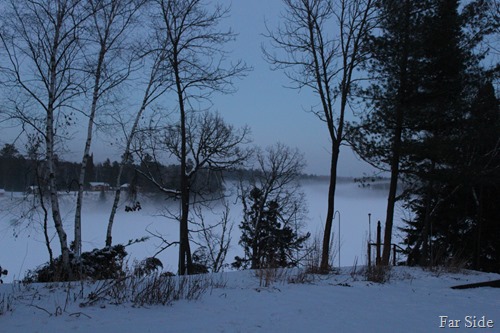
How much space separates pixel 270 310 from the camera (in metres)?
5.11

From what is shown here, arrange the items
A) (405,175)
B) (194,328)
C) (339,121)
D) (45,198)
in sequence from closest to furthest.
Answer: (194,328), (339,121), (45,198), (405,175)

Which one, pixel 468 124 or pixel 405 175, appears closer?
pixel 468 124

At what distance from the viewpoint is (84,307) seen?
15.2 feet

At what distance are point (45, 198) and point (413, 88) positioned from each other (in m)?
12.0

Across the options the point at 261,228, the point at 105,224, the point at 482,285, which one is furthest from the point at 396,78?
the point at 105,224

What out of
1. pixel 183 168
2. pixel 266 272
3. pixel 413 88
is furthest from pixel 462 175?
pixel 183 168

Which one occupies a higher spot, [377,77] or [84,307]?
[377,77]

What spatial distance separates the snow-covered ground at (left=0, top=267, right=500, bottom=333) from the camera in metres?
4.19

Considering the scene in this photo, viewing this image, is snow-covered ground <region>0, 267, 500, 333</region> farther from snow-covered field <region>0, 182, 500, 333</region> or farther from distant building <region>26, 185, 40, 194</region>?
distant building <region>26, 185, 40, 194</region>

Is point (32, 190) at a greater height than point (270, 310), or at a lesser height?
greater

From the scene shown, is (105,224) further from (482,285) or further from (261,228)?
(482,285)

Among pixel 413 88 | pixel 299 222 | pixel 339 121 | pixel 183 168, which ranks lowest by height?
pixel 299 222

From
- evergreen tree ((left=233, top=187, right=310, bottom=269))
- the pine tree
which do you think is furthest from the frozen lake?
the pine tree

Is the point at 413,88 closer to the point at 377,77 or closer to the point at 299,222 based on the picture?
the point at 377,77
